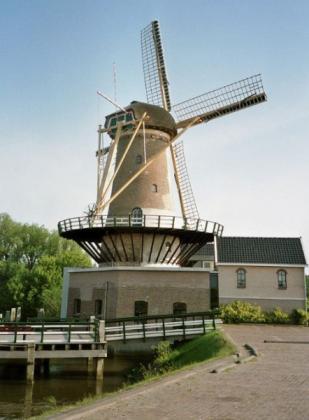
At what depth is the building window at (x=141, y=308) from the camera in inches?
882

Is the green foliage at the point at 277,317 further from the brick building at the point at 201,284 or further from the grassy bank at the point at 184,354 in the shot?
the grassy bank at the point at 184,354

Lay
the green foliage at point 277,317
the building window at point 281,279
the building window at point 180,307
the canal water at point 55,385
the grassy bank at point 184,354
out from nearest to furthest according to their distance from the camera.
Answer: the canal water at point 55,385
the grassy bank at point 184,354
the building window at point 180,307
the green foliage at point 277,317
the building window at point 281,279

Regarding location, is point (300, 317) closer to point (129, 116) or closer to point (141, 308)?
point (141, 308)

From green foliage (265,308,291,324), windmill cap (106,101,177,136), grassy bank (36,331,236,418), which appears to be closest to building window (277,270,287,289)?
green foliage (265,308,291,324)

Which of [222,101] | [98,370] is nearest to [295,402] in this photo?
[98,370]

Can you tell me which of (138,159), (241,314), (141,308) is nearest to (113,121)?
(138,159)

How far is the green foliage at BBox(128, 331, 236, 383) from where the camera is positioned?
543 inches

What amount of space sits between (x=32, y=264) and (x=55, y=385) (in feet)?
109

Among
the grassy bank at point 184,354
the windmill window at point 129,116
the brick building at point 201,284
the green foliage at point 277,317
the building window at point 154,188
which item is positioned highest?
the windmill window at point 129,116

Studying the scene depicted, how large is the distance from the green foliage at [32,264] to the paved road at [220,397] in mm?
30643

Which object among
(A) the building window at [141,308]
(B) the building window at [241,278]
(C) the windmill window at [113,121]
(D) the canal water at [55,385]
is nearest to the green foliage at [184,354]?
(D) the canal water at [55,385]

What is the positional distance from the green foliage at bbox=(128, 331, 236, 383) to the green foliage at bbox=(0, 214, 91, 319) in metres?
23.2

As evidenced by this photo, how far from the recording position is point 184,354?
15969 millimetres

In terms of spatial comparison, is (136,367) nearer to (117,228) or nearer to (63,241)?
(117,228)
